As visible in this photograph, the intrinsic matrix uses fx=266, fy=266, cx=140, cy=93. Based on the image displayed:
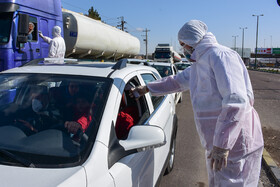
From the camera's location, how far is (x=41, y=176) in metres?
1.45

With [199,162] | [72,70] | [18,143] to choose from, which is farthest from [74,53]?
[18,143]

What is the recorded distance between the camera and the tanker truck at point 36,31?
18.4 feet

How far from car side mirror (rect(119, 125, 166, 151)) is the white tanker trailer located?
7003 millimetres

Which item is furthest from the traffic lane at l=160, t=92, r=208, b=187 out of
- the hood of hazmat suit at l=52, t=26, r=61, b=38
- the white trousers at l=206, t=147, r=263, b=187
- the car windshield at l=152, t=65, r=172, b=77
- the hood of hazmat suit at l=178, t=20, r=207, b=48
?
the hood of hazmat suit at l=52, t=26, r=61, b=38

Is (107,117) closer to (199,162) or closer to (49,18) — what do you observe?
(199,162)

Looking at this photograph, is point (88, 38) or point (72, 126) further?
point (88, 38)

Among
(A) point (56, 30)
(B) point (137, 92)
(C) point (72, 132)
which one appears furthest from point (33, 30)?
(C) point (72, 132)

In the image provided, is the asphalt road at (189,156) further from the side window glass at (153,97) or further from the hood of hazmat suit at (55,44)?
the hood of hazmat suit at (55,44)

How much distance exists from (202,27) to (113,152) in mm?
1294

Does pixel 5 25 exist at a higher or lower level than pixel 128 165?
higher

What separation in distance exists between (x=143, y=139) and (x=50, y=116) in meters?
0.77

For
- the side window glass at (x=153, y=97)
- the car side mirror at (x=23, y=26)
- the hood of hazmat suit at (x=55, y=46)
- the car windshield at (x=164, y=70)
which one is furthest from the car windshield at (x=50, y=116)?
the car windshield at (x=164, y=70)

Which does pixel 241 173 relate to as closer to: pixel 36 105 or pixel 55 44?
pixel 36 105

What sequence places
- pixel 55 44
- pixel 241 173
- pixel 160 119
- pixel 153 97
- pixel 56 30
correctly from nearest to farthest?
pixel 241 173 → pixel 160 119 → pixel 153 97 → pixel 55 44 → pixel 56 30
